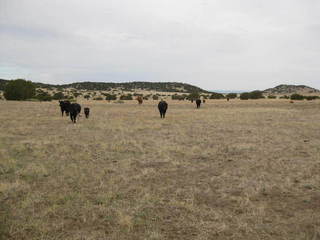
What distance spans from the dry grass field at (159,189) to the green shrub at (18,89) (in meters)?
46.0

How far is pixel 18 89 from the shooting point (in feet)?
177

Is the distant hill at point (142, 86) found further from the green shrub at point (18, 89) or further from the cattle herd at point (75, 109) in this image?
the cattle herd at point (75, 109)

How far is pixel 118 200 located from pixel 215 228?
2274mm

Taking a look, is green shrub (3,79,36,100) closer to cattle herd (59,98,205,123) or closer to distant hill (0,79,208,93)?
cattle herd (59,98,205,123)

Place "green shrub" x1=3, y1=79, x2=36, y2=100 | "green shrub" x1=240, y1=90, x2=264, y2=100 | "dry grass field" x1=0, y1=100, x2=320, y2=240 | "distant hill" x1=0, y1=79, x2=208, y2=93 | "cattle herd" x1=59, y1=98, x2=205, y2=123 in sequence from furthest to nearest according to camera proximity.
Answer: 1. "distant hill" x1=0, y1=79, x2=208, y2=93
2. "green shrub" x1=240, y1=90, x2=264, y2=100
3. "green shrub" x1=3, y1=79, x2=36, y2=100
4. "cattle herd" x1=59, y1=98, x2=205, y2=123
5. "dry grass field" x1=0, y1=100, x2=320, y2=240

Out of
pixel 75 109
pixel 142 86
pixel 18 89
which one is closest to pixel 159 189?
pixel 75 109

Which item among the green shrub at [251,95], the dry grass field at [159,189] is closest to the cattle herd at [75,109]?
the dry grass field at [159,189]

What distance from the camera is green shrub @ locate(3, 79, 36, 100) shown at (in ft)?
177

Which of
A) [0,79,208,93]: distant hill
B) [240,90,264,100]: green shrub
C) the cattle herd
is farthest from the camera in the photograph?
[0,79,208,93]: distant hill

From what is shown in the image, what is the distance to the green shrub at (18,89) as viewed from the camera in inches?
2130

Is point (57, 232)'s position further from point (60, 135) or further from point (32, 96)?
point (32, 96)

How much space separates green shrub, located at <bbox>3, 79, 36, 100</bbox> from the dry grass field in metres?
46.0

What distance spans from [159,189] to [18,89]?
179ft

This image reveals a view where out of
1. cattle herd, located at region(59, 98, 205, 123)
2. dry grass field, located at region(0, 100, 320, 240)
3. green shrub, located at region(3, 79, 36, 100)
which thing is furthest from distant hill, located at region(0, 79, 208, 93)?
dry grass field, located at region(0, 100, 320, 240)
